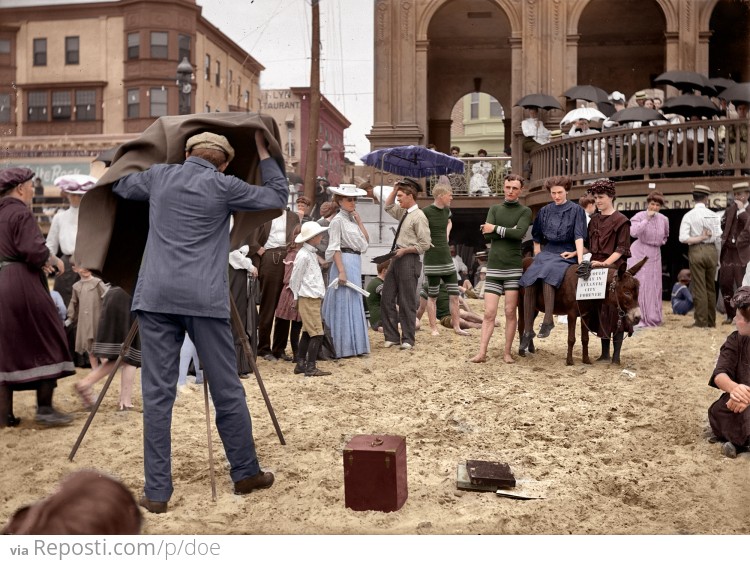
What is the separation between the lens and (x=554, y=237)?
646cm

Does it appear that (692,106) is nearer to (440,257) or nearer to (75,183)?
(440,257)

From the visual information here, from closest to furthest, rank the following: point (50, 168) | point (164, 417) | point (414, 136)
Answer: point (164, 417)
point (50, 168)
point (414, 136)

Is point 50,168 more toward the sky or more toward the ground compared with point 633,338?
more toward the sky

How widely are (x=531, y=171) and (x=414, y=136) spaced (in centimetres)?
110

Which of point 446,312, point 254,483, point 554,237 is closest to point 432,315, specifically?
point 446,312

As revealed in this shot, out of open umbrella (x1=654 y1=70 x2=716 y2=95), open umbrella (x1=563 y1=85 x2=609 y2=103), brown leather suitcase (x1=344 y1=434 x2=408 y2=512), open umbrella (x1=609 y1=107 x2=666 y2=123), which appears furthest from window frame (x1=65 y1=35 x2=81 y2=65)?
open umbrella (x1=609 y1=107 x2=666 y2=123)

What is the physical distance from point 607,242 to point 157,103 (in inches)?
153

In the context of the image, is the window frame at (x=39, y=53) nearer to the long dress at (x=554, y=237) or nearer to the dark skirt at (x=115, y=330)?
the dark skirt at (x=115, y=330)

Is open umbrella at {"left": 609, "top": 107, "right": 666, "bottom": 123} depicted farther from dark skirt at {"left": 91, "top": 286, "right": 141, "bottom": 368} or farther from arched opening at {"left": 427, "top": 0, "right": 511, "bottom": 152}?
arched opening at {"left": 427, "top": 0, "right": 511, "bottom": 152}

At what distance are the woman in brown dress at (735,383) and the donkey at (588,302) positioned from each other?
192cm

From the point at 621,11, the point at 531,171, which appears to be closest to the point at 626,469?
the point at 531,171

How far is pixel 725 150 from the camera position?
4.41 metres
